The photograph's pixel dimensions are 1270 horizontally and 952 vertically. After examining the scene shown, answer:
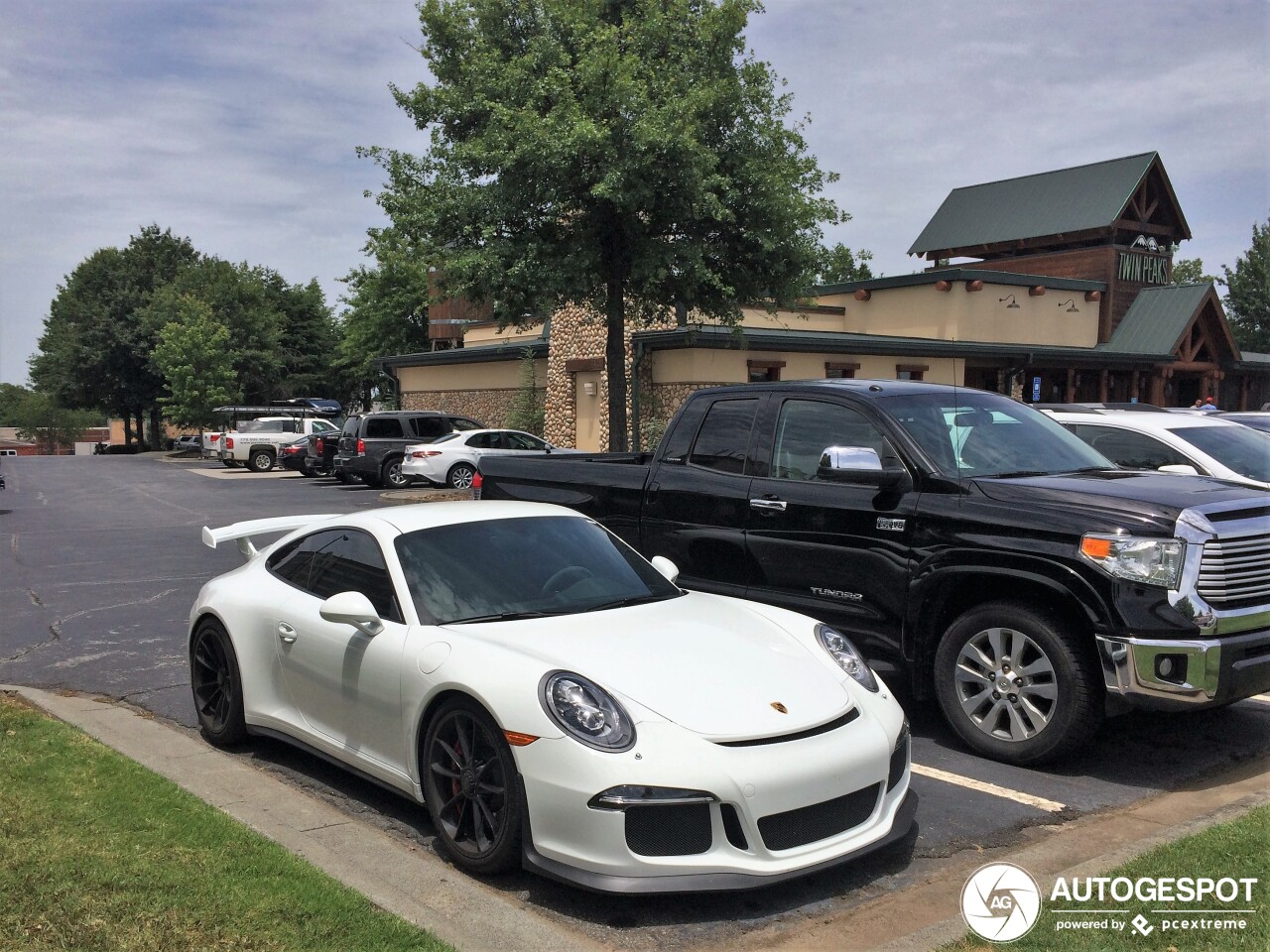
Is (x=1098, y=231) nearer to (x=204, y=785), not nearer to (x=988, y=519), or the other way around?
(x=988, y=519)

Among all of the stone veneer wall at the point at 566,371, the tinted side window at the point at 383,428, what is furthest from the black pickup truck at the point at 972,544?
the stone veneer wall at the point at 566,371

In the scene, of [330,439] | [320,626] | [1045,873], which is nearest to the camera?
[1045,873]

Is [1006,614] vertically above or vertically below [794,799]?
above

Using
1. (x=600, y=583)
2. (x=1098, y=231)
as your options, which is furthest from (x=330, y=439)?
(x=600, y=583)

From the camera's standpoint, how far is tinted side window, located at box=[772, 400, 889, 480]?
22.0ft

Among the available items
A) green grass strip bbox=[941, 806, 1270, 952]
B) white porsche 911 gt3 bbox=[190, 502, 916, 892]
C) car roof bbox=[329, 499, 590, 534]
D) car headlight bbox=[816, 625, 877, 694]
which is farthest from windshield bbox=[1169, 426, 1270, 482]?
car roof bbox=[329, 499, 590, 534]

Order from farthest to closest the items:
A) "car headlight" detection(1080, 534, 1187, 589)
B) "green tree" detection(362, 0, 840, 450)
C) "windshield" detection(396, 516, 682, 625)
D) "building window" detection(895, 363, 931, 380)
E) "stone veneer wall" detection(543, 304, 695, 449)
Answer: "stone veneer wall" detection(543, 304, 695, 449), "building window" detection(895, 363, 931, 380), "green tree" detection(362, 0, 840, 450), "car headlight" detection(1080, 534, 1187, 589), "windshield" detection(396, 516, 682, 625)

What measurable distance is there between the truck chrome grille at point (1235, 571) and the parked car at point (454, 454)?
21.7m

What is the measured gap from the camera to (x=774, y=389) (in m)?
7.23

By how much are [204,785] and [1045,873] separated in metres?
3.89

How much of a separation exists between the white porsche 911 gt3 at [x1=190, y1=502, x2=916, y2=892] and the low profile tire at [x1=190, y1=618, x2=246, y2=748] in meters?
0.03

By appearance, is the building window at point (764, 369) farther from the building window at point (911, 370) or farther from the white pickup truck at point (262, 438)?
the white pickup truck at point (262, 438)

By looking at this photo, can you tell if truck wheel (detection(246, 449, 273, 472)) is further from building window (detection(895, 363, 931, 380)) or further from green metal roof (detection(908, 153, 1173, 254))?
green metal roof (detection(908, 153, 1173, 254))

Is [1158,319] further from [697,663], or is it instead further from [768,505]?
[697,663]
